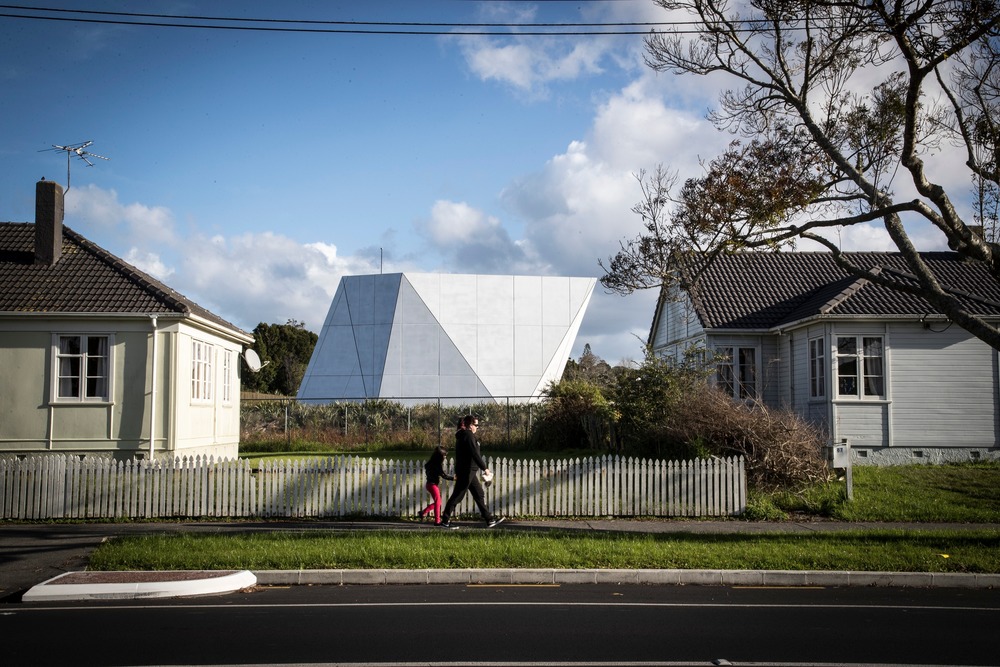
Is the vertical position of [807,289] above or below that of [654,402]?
above

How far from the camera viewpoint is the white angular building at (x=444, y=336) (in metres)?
43.0

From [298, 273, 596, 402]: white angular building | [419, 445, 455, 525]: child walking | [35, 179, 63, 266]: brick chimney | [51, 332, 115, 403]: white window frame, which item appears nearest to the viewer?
[419, 445, 455, 525]: child walking

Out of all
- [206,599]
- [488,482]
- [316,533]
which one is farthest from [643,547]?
[206,599]

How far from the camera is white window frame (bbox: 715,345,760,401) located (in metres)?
26.3

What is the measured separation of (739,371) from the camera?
26.9 metres

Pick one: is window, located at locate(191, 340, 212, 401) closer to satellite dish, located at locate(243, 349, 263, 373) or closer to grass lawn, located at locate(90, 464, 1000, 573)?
satellite dish, located at locate(243, 349, 263, 373)

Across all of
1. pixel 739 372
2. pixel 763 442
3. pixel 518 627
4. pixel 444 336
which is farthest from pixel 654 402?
pixel 444 336

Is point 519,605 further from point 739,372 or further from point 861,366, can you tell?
point 739,372

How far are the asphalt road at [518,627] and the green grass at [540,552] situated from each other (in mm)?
712

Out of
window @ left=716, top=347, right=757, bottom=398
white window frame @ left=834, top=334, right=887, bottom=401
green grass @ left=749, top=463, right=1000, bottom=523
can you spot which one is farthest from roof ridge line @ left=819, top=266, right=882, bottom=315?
green grass @ left=749, top=463, right=1000, bottom=523

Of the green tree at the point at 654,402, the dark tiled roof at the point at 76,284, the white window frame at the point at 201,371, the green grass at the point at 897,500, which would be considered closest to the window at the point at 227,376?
the white window frame at the point at 201,371

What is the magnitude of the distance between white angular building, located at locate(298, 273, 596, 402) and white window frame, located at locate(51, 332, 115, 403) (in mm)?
23580

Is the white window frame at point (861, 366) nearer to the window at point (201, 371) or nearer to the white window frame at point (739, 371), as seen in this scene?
the white window frame at point (739, 371)

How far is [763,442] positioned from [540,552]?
697 cm
